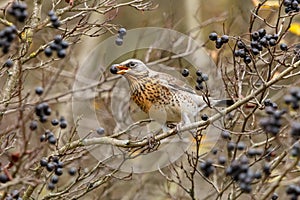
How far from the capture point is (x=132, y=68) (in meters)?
5.26

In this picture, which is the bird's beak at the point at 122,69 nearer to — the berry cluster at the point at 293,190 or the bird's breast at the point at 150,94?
the bird's breast at the point at 150,94

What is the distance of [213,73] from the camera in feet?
20.7

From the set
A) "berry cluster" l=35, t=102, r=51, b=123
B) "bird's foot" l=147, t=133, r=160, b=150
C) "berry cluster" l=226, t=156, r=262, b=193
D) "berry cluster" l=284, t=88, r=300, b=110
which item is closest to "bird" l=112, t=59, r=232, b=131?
"bird's foot" l=147, t=133, r=160, b=150

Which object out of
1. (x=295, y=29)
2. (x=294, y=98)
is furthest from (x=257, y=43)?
(x=295, y=29)

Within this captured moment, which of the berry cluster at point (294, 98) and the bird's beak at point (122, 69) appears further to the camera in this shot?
the bird's beak at point (122, 69)

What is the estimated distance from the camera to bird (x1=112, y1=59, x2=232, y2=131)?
17.0 ft

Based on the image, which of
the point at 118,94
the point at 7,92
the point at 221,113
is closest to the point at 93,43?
the point at 118,94

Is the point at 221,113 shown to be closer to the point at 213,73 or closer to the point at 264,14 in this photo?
the point at 213,73

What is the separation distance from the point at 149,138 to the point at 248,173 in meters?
1.38

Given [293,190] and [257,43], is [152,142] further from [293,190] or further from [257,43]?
[293,190]

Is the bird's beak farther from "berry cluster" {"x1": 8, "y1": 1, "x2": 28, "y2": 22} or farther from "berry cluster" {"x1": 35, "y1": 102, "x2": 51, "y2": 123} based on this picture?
"berry cluster" {"x1": 8, "y1": 1, "x2": 28, "y2": 22}

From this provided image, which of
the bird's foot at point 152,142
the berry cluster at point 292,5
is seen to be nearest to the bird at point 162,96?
the bird's foot at point 152,142

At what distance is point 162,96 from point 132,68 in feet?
1.16

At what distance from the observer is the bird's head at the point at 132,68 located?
5.19 metres
